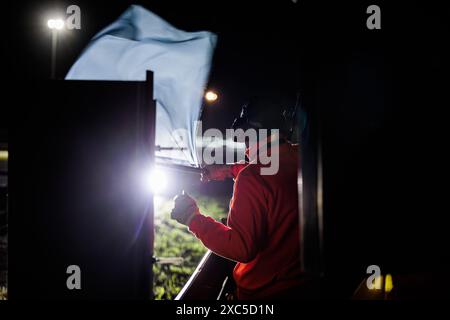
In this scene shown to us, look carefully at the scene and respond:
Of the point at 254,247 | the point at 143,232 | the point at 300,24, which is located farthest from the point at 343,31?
the point at 143,232

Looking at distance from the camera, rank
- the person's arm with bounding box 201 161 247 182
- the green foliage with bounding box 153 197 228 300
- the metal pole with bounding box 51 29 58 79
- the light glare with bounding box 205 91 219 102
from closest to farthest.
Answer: the light glare with bounding box 205 91 219 102 < the person's arm with bounding box 201 161 247 182 < the green foliage with bounding box 153 197 228 300 < the metal pole with bounding box 51 29 58 79

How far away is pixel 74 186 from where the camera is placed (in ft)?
6.23

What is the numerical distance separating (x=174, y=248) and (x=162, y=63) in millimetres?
9012

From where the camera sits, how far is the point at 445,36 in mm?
1986

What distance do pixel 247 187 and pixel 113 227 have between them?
0.96 metres

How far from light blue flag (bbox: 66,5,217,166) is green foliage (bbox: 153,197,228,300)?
5433 mm

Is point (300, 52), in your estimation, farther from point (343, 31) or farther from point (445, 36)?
point (445, 36)

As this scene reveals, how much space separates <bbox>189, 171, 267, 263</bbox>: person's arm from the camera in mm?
2156

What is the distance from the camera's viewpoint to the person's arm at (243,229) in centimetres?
216

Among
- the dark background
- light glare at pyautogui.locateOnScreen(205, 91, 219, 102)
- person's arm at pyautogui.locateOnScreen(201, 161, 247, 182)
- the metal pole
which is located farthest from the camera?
the metal pole

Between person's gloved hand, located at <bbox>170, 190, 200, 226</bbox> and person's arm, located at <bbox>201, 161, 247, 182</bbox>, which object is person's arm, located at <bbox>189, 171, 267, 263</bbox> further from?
person's arm, located at <bbox>201, 161, 247, 182</bbox>

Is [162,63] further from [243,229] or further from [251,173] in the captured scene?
[243,229]

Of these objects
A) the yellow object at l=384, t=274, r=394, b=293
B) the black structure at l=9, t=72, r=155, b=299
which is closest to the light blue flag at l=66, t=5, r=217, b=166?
the black structure at l=9, t=72, r=155, b=299

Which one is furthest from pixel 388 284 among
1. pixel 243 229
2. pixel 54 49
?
pixel 54 49
